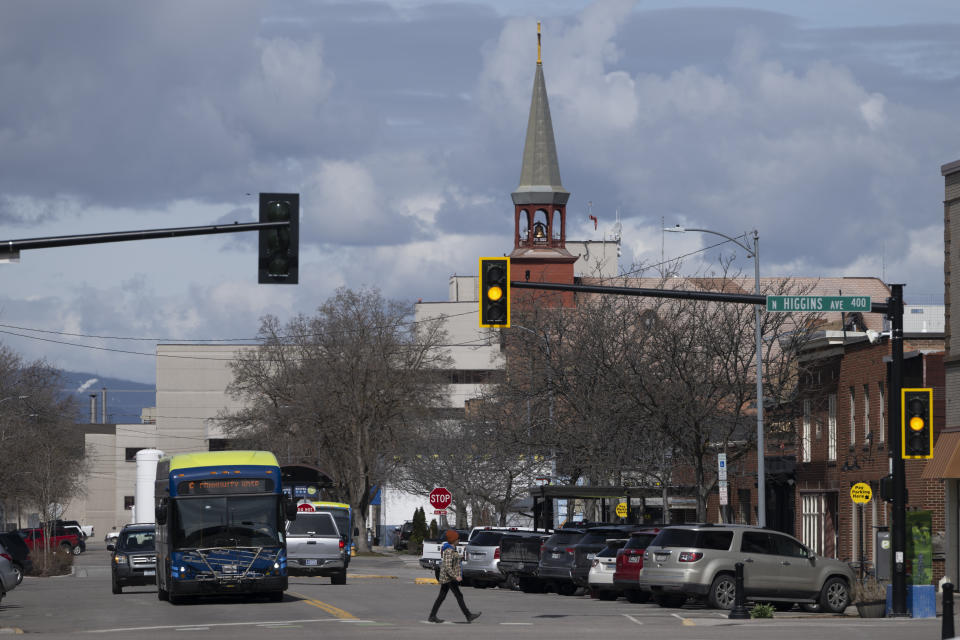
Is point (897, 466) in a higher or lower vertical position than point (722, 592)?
higher

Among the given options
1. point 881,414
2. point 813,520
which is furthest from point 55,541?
point 881,414

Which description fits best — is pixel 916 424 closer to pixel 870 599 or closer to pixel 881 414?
pixel 870 599

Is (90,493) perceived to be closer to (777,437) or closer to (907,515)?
(777,437)

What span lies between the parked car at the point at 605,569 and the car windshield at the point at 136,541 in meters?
11.6

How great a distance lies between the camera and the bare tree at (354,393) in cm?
7050

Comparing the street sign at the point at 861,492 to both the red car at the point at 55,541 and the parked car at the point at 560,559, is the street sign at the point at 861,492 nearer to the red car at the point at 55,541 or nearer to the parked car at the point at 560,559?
the parked car at the point at 560,559

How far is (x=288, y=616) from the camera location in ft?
80.8

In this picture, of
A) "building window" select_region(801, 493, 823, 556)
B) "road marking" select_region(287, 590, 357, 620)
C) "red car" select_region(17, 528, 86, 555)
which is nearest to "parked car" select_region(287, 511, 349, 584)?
"road marking" select_region(287, 590, 357, 620)

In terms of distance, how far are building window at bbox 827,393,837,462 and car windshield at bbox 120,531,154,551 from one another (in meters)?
20.8

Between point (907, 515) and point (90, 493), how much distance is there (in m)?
116

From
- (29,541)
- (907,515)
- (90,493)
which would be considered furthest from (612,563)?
(90,493)

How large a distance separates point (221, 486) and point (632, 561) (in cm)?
860

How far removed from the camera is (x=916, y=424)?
24.7 meters

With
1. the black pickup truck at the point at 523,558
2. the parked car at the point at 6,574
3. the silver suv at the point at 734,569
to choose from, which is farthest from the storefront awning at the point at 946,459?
the parked car at the point at 6,574
